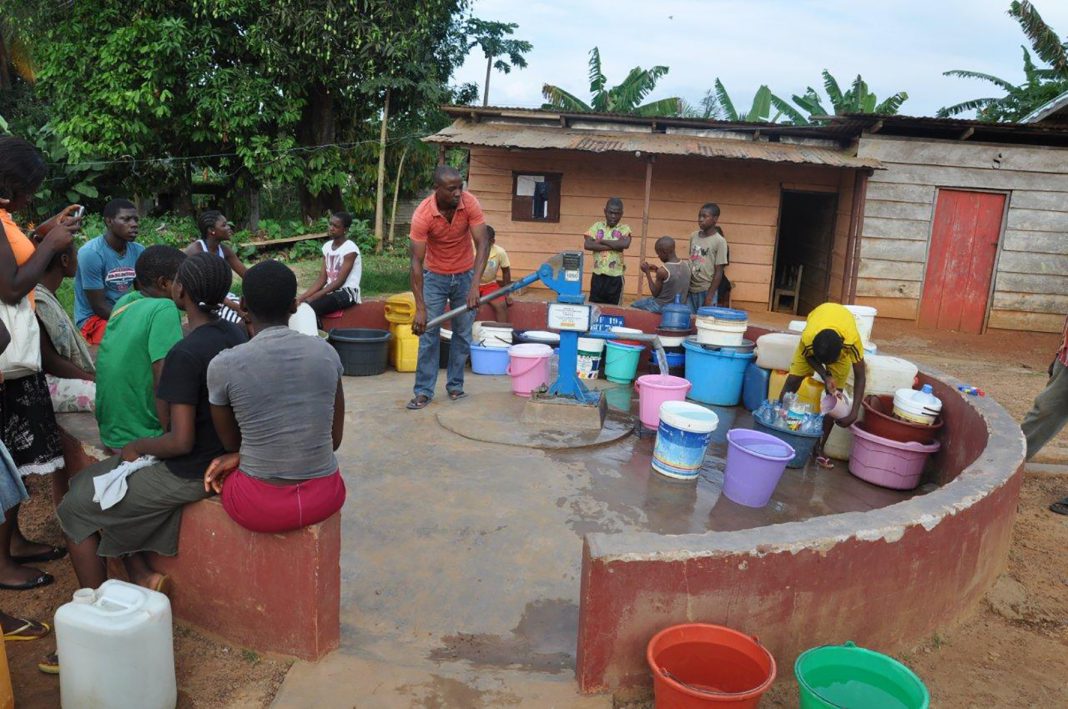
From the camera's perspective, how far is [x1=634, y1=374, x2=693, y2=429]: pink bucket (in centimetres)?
560

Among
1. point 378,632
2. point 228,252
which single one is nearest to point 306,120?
point 228,252

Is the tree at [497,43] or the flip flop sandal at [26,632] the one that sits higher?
the tree at [497,43]

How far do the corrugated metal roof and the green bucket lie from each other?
353 inches

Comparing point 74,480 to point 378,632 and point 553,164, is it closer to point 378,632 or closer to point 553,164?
point 378,632

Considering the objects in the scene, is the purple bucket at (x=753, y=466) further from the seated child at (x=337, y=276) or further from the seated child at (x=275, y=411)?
the seated child at (x=337, y=276)

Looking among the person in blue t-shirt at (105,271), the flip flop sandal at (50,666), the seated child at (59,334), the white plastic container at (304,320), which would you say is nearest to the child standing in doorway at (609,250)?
the white plastic container at (304,320)

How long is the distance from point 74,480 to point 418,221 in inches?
132

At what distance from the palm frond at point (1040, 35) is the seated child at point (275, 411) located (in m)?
16.4

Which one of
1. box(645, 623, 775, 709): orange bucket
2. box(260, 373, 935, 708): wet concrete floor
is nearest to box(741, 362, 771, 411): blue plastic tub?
box(260, 373, 935, 708): wet concrete floor

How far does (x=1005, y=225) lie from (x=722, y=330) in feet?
26.8

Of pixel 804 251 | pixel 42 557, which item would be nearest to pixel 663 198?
pixel 804 251

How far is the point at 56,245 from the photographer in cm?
315

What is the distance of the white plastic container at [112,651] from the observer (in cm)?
236

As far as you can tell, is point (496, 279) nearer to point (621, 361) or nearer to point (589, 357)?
point (589, 357)
